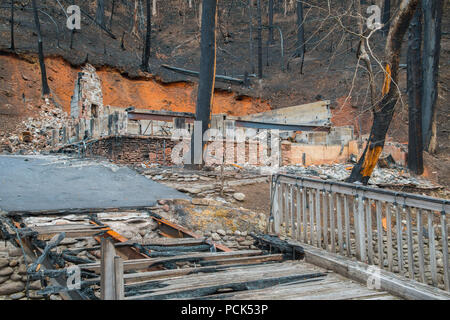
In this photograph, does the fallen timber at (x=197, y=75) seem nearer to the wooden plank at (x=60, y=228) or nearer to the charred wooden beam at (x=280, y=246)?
the wooden plank at (x=60, y=228)

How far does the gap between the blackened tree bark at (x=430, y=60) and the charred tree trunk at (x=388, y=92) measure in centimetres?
1002

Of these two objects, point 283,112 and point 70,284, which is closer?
point 70,284

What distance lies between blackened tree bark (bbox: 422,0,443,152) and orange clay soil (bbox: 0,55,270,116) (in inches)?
571

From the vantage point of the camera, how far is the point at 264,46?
39406mm

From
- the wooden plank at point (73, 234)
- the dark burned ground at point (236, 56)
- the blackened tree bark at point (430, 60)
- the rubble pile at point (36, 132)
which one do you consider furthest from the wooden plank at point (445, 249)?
the rubble pile at point (36, 132)

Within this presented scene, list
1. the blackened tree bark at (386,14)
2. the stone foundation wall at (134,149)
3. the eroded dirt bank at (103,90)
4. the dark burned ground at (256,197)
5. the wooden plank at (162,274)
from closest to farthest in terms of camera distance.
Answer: the wooden plank at (162,274) → the dark burned ground at (256,197) → the blackened tree bark at (386,14) → the stone foundation wall at (134,149) → the eroded dirt bank at (103,90)

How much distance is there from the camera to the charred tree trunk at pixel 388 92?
7432mm

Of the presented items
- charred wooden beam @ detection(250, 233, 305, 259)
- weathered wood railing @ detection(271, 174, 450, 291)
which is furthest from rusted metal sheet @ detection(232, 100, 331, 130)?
charred wooden beam @ detection(250, 233, 305, 259)

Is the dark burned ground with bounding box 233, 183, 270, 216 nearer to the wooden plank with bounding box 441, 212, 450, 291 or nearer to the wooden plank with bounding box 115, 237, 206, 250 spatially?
the wooden plank with bounding box 115, 237, 206, 250

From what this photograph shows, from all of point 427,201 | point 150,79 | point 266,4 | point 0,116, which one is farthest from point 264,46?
point 427,201

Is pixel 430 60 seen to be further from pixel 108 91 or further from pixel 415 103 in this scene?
pixel 108 91

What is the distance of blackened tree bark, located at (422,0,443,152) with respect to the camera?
53.6 feet

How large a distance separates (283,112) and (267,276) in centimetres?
2089
